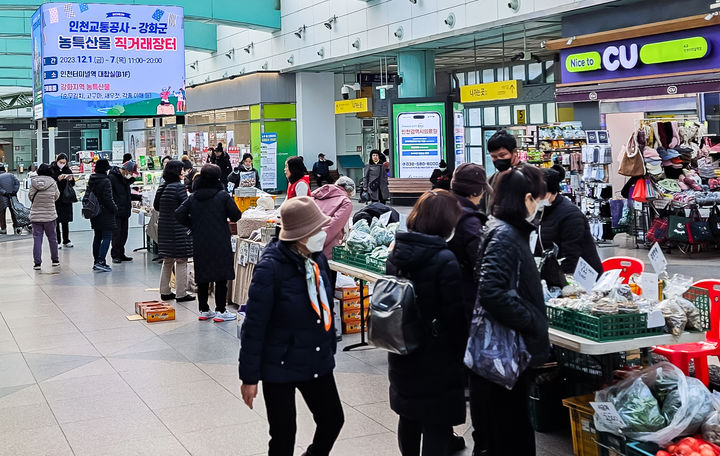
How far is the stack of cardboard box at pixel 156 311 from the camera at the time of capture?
8.64 meters

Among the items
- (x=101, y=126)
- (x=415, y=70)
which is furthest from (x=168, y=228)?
(x=101, y=126)

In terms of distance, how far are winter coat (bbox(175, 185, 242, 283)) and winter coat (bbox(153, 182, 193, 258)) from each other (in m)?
1.09

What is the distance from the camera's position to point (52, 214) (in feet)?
41.1

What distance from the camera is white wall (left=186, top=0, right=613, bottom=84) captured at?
16.9 meters

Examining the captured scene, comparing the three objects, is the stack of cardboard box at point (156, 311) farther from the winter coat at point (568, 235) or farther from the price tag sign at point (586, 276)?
the price tag sign at point (586, 276)

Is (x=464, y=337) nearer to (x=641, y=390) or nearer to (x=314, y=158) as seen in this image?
(x=641, y=390)

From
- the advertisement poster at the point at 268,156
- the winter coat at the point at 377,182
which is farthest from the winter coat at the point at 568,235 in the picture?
the advertisement poster at the point at 268,156

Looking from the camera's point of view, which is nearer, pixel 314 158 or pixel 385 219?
pixel 385 219

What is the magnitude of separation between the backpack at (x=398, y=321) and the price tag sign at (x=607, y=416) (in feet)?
3.29

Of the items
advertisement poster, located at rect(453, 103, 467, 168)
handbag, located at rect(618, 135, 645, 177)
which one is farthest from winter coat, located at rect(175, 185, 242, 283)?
advertisement poster, located at rect(453, 103, 467, 168)

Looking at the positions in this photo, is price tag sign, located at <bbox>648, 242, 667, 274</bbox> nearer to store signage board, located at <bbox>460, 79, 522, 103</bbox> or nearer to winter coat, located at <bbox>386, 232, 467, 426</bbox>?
winter coat, located at <bbox>386, 232, 467, 426</bbox>

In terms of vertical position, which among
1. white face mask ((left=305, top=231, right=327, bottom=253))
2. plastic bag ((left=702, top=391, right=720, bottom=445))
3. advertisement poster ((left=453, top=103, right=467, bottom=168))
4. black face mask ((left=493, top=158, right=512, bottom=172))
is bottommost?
plastic bag ((left=702, top=391, right=720, bottom=445))

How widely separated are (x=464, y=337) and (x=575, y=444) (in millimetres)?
1110

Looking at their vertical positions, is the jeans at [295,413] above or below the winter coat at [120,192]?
below
